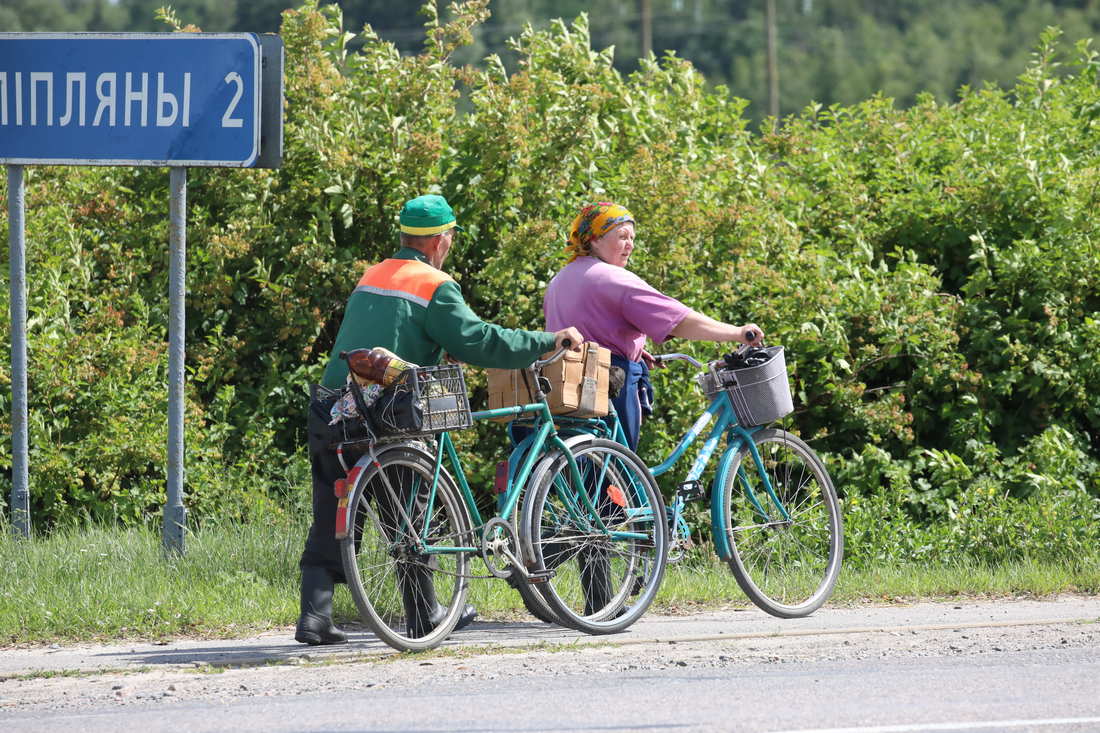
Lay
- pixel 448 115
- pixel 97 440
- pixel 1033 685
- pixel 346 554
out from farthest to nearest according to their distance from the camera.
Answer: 1. pixel 448 115
2. pixel 97 440
3. pixel 346 554
4. pixel 1033 685

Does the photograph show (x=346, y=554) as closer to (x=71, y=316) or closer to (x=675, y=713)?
(x=675, y=713)

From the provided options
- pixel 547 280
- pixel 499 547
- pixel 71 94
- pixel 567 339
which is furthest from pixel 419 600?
pixel 547 280

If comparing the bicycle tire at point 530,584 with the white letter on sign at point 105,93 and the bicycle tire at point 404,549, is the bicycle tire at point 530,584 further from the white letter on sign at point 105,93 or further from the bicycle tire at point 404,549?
the white letter on sign at point 105,93

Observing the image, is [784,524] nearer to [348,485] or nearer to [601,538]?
[601,538]

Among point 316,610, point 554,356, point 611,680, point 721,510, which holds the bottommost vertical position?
point 611,680

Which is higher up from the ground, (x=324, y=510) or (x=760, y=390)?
(x=760, y=390)

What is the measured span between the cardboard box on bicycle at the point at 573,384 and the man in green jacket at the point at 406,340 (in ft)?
0.57

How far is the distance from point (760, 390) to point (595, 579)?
1211 mm

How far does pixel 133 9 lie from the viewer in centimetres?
7412

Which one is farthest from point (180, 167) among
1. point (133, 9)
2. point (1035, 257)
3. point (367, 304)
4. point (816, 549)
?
point (133, 9)

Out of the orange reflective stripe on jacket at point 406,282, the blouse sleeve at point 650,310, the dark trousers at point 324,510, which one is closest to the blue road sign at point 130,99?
the orange reflective stripe on jacket at point 406,282

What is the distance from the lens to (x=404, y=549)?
628 cm

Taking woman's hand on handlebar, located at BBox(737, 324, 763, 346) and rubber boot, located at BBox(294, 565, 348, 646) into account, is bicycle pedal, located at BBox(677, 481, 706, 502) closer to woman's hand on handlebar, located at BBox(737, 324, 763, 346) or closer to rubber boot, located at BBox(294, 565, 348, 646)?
woman's hand on handlebar, located at BBox(737, 324, 763, 346)

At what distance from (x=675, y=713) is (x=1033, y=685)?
1458 mm
